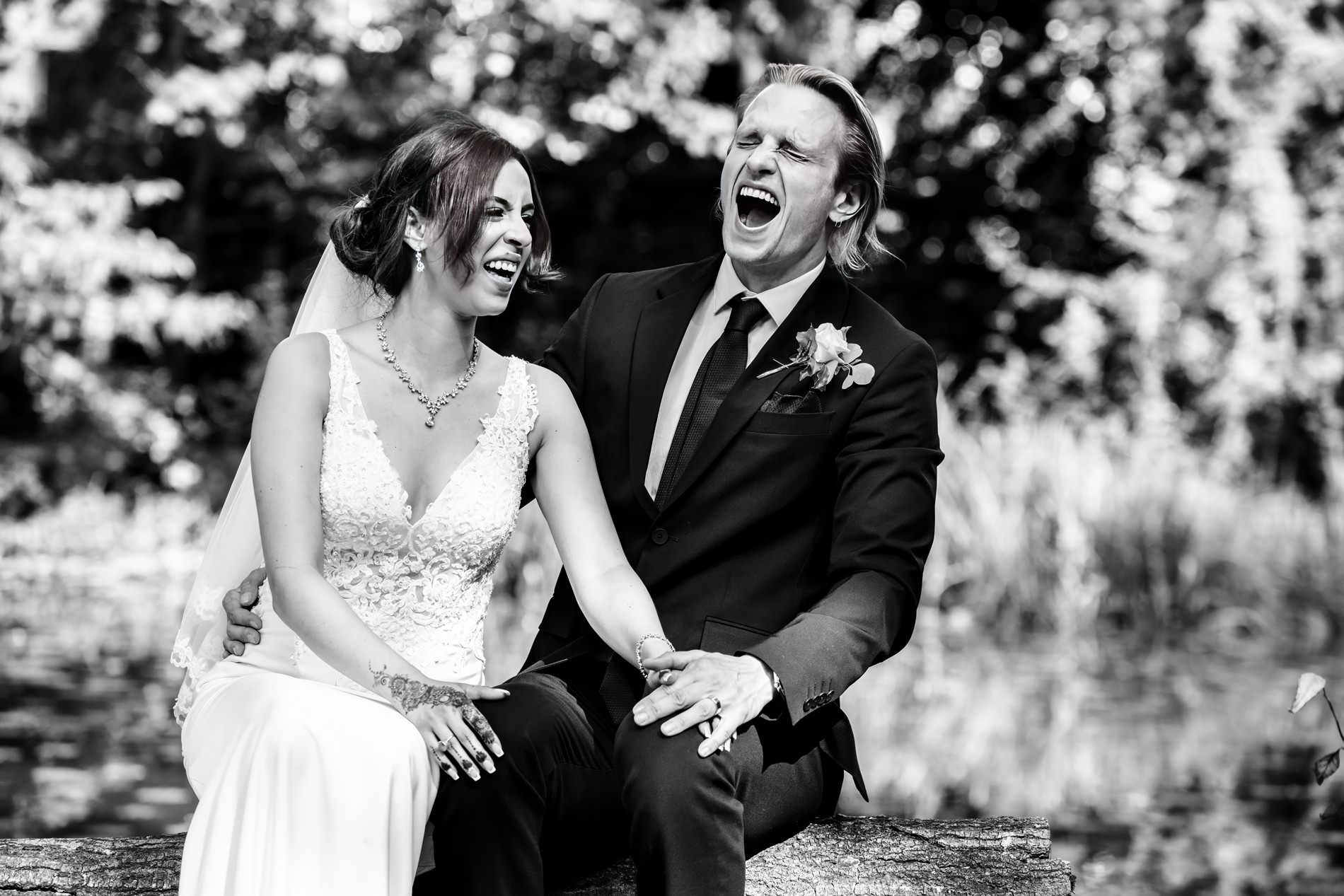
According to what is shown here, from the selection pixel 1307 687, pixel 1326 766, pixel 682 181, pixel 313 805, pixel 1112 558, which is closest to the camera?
pixel 313 805

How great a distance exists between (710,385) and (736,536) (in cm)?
36

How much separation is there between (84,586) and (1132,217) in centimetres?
Result: 1057

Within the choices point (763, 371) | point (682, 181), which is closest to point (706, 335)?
point (763, 371)

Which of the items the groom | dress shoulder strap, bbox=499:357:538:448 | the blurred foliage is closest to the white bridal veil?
the groom

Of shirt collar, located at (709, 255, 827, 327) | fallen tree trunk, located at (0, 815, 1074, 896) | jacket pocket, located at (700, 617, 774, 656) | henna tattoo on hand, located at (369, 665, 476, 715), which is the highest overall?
shirt collar, located at (709, 255, 827, 327)

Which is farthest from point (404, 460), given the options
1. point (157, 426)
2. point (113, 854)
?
point (157, 426)

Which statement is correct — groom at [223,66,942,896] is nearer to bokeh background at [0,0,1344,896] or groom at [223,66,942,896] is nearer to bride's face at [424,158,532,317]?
bride's face at [424,158,532,317]

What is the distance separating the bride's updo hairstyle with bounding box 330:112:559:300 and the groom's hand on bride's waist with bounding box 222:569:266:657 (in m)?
0.69

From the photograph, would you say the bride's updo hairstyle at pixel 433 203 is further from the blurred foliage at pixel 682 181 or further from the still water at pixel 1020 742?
the blurred foliage at pixel 682 181

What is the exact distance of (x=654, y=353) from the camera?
3285 mm

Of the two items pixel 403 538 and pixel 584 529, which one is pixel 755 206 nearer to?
pixel 584 529

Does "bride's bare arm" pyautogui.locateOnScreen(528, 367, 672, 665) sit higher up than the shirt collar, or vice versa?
the shirt collar

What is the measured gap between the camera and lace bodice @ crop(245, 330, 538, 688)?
302 centimetres

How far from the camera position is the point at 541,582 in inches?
404
